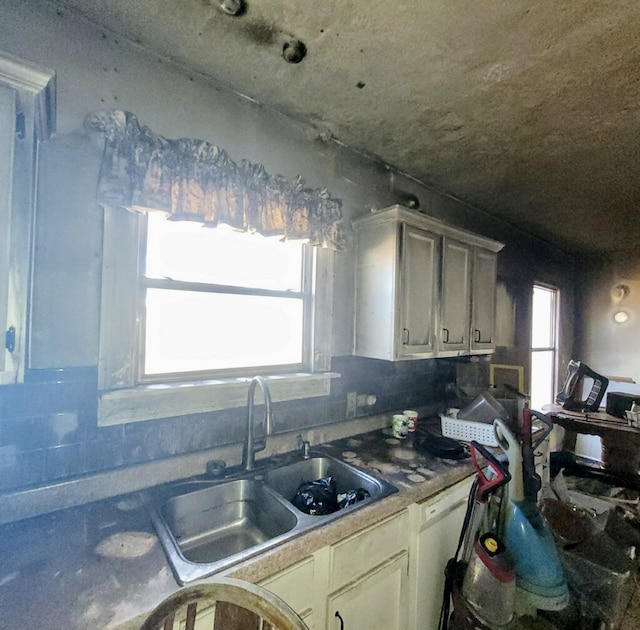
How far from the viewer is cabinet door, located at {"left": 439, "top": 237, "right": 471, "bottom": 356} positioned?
2.18 meters

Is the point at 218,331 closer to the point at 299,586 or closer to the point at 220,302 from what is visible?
the point at 220,302

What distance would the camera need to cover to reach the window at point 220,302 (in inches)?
55.4

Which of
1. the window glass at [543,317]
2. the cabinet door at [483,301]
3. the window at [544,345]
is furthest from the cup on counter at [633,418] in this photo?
the cabinet door at [483,301]

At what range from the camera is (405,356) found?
→ 6.39 feet

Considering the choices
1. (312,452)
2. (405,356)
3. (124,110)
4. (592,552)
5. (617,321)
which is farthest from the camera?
(617,321)

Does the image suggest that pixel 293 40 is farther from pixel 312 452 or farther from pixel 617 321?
pixel 617 321

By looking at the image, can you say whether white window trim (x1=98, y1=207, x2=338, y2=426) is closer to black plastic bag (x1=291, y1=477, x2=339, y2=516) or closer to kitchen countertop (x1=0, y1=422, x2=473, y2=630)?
kitchen countertop (x1=0, y1=422, x2=473, y2=630)

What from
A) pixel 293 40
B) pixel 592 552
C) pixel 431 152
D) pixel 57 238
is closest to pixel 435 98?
pixel 431 152

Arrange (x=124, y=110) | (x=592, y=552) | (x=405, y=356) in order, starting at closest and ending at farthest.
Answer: (x=124, y=110)
(x=405, y=356)
(x=592, y=552)

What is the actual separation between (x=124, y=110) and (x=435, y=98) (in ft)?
4.35

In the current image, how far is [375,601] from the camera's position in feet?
4.22

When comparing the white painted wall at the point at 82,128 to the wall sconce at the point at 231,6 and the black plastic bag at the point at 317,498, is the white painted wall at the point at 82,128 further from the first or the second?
the black plastic bag at the point at 317,498

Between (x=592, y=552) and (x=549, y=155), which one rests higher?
(x=549, y=155)

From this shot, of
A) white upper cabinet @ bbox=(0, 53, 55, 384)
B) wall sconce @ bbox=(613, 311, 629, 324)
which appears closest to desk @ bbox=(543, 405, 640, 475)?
wall sconce @ bbox=(613, 311, 629, 324)
